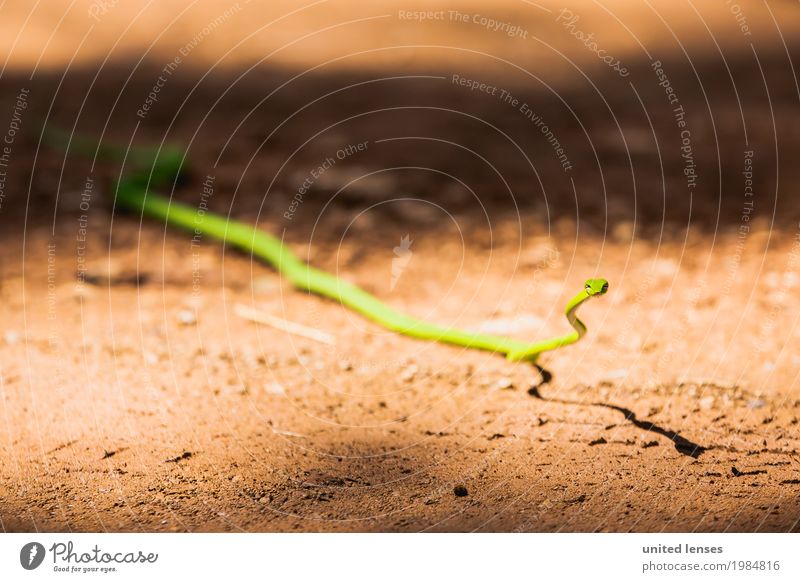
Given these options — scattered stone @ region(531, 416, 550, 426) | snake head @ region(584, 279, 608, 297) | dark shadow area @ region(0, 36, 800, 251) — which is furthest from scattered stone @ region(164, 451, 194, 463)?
dark shadow area @ region(0, 36, 800, 251)

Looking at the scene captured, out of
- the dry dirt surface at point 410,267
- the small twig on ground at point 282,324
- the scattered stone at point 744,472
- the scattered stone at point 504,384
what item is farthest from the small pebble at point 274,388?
the scattered stone at point 744,472

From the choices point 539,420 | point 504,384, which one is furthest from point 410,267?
point 539,420

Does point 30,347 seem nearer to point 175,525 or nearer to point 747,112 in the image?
point 175,525

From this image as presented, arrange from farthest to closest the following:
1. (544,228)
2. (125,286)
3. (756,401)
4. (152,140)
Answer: (152,140), (544,228), (125,286), (756,401)

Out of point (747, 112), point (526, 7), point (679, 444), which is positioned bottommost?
point (679, 444)

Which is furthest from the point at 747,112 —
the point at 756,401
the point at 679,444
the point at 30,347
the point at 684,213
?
the point at 30,347

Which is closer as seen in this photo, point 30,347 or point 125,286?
point 30,347
